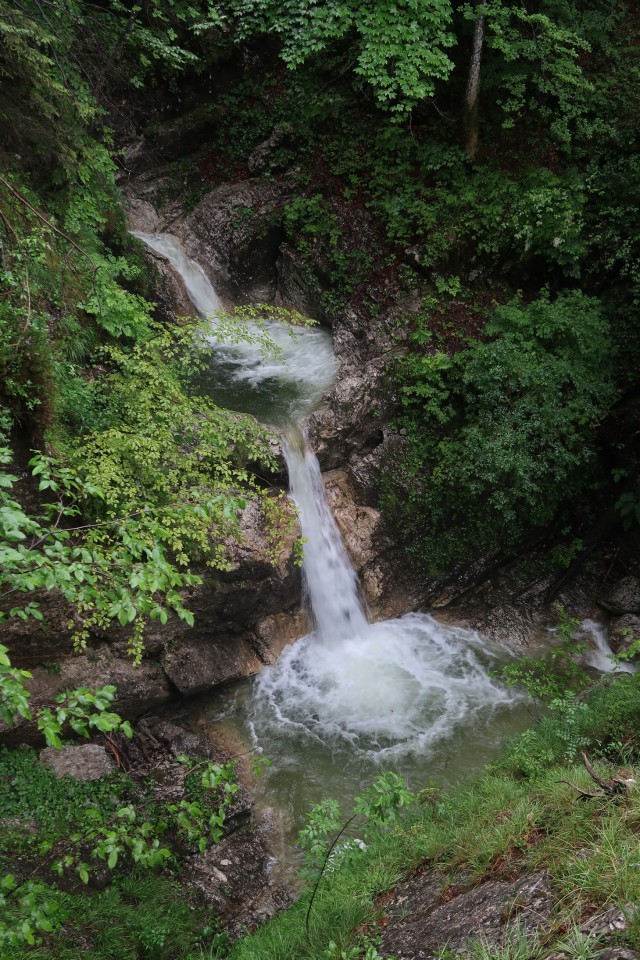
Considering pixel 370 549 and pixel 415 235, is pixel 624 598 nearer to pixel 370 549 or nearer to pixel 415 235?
pixel 370 549

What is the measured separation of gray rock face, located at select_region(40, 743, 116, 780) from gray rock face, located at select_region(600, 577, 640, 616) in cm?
729

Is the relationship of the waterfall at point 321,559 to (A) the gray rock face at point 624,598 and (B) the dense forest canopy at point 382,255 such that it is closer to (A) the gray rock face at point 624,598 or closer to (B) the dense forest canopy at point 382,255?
(B) the dense forest canopy at point 382,255

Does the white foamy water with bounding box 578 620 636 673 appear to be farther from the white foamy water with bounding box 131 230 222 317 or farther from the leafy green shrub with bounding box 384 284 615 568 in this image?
the white foamy water with bounding box 131 230 222 317

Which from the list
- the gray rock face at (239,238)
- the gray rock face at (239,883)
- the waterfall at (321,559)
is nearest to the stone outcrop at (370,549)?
the waterfall at (321,559)

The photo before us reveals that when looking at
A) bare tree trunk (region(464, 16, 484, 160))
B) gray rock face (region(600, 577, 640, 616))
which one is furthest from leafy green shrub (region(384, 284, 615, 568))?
bare tree trunk (region(464, 16, 484, 160))

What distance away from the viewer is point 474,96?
9414mm

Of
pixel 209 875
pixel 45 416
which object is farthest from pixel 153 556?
pixel 209 875

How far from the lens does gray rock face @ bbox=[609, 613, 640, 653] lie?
27.0ft

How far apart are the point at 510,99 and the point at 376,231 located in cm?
302

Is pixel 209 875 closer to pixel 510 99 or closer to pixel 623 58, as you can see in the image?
pixel 510 99

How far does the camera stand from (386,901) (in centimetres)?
A: 360

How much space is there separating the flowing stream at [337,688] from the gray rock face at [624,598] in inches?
20.7

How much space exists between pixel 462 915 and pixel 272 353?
837cm

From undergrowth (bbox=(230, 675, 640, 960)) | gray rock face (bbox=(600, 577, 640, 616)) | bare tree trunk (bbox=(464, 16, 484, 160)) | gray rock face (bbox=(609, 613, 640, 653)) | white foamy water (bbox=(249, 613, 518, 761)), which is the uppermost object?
bare tree trunk (bbox=(464, 16, 484, 160))
